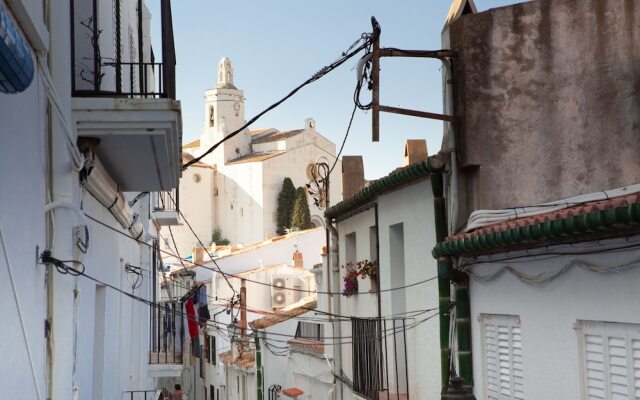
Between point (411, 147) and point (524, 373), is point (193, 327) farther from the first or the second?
point (524, 373)

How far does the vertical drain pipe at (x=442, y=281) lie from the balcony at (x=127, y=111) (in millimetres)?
3216

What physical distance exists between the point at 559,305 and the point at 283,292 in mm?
35547

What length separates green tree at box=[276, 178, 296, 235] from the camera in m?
94.0

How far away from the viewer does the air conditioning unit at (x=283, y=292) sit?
4266 cm

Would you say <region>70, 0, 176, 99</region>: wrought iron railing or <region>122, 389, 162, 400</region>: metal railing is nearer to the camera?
<region>70, 0, 176, 99</region>: wrought iron railing

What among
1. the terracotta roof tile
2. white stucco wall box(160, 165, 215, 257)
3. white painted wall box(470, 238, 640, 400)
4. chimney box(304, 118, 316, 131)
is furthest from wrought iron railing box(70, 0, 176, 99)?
white stucco wall box(160, 165, 215, 257)

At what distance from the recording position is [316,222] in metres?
92.9

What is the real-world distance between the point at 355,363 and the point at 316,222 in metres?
76.1

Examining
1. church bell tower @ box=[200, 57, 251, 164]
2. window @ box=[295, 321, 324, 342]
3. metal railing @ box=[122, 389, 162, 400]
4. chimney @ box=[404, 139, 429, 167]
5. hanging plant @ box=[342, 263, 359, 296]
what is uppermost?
church bell tower @ box=[200, 57, 251, 164]

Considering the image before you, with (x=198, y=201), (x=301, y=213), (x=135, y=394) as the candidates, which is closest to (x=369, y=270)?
(x=135, y=394)

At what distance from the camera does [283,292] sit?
4356cm

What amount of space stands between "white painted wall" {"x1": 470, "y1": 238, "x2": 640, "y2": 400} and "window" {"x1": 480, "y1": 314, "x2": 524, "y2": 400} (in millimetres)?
147

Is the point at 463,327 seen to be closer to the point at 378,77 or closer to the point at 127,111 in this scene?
the point at 378,77

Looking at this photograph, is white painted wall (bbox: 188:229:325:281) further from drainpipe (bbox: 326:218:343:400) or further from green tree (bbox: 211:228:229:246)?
green tree (bbox: 211:228:229:246)
